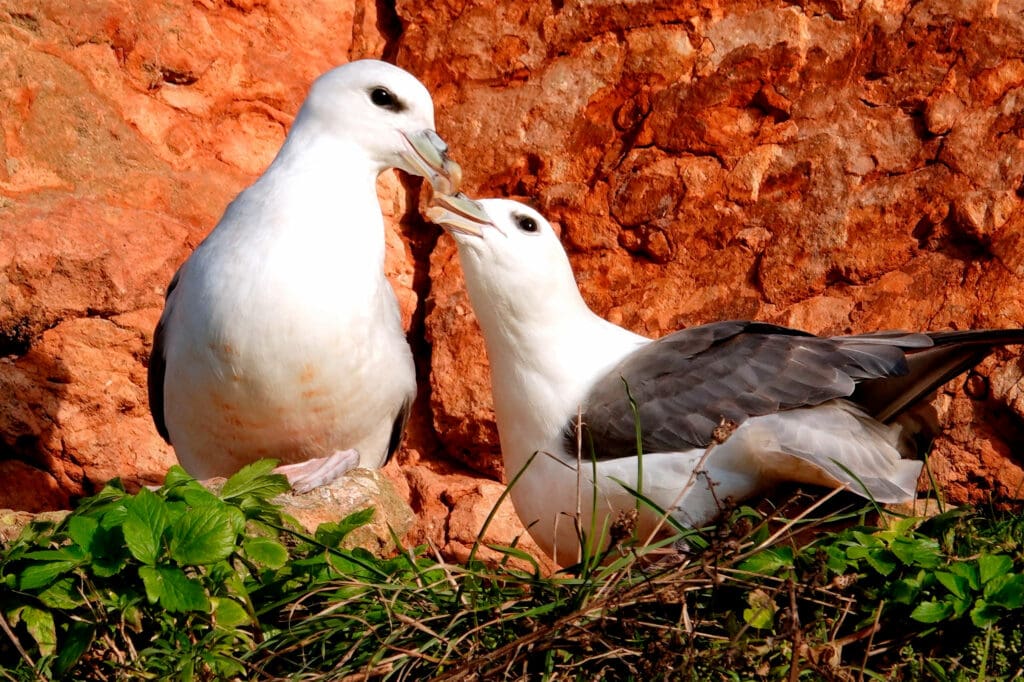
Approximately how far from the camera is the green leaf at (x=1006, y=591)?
3.19m

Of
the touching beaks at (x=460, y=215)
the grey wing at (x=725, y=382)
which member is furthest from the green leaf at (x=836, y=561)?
the touching beaks at (x=460, y=215)

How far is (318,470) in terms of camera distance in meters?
4.58

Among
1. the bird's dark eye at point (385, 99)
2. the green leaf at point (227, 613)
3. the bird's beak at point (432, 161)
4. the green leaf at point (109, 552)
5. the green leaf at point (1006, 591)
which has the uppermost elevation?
the bird's dark eye at point (385, 99)

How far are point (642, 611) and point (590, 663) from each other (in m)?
0.18

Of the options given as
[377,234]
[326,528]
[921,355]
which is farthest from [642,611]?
[377,234]

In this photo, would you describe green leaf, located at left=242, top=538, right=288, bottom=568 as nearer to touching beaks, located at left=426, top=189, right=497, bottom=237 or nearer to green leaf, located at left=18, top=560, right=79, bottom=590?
green leaf, located at left=18, top=560, right=79, bottom=590

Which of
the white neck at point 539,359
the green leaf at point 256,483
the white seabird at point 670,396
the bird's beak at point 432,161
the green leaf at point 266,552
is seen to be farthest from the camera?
the bird's beak at point 432,161

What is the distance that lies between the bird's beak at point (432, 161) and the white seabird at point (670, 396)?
6cm

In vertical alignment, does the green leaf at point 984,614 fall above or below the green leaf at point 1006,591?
below

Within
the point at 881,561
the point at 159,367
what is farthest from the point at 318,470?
the point at 881,561

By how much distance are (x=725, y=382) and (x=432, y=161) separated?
1283 mm

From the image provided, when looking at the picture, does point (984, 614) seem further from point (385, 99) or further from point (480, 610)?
point (385, 99)

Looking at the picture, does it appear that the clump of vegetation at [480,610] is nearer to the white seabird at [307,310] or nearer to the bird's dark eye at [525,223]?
the white seabird at [307,310]

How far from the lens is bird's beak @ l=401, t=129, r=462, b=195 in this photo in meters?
4.71
